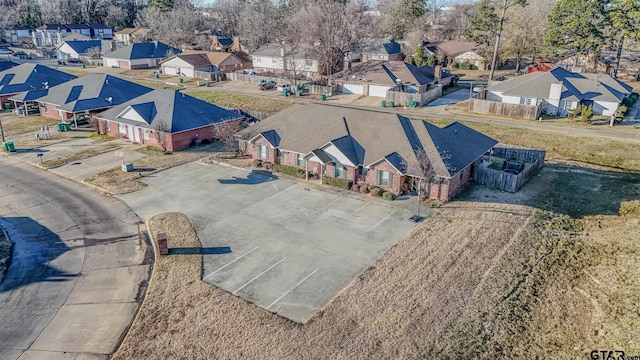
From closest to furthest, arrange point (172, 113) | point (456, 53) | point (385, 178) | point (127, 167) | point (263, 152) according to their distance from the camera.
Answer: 1. point (385, 178)
2. point (127, 167)
3. point (263, 152)
4. point (172, 113)
5. point (456, 53)

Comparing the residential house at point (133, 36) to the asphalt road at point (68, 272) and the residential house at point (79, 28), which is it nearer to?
the residential house at point (79, 28)

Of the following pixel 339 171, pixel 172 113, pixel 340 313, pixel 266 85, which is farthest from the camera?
pixel 266 85

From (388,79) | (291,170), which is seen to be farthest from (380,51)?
(291,170)

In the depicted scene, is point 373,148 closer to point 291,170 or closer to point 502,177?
point 291,170

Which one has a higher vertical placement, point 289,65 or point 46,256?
point 289,65

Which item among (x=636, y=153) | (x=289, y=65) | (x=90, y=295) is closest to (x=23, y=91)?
(x=289, y=65)

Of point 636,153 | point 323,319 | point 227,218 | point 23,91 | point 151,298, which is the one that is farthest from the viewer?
point 23,91

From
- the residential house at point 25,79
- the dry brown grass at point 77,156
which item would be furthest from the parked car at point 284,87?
the residential house at point 25,79

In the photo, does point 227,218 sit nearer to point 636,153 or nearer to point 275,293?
point 275,293
